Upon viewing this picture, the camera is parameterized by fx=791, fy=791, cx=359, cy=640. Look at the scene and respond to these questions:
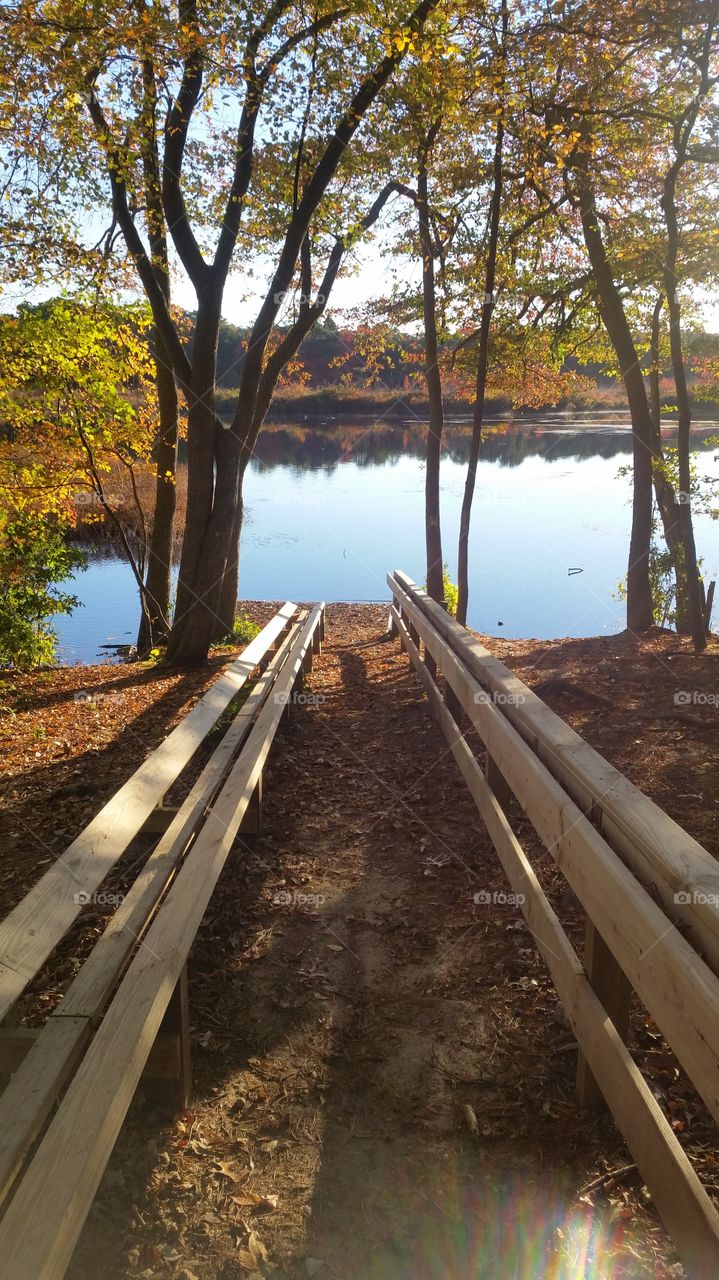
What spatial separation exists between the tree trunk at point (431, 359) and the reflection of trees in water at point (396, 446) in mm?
27575

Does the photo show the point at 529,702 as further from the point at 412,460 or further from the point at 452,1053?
the point at 412,460

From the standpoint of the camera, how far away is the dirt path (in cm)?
206

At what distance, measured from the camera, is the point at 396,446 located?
56.3 meters

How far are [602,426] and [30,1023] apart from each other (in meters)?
57.6

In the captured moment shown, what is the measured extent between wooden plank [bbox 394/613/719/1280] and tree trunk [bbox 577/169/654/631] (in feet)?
32.0

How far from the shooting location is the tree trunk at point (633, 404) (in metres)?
10.7

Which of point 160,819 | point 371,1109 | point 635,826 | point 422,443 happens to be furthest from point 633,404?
point 422,443

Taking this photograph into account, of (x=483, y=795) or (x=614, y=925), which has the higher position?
(x=614, y=925)

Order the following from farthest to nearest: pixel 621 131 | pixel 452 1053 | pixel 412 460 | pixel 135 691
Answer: pixel 412 460 < pixel 621 131 < pixel 135 691 < pixel 452 1053

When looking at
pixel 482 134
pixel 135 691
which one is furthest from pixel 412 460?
pixel 135 691

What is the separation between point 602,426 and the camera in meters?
55.1

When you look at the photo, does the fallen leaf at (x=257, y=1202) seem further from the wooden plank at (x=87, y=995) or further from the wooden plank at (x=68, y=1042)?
the wooden plank at (x=87, y=995)

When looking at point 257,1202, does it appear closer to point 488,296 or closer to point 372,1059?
point 372,1059

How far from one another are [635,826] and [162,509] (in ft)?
35.0
